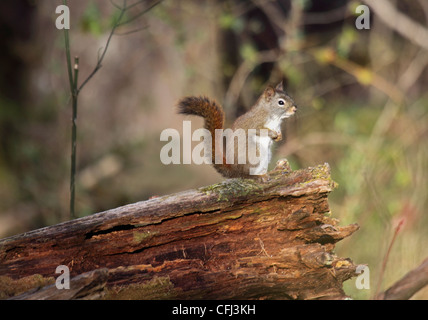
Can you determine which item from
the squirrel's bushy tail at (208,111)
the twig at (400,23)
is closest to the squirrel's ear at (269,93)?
the squirrel's bushy tail at (208,111)

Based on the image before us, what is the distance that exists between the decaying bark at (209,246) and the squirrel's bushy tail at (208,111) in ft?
0.93

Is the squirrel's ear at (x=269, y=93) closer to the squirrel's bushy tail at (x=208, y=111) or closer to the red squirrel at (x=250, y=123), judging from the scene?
the red squirrel at (x=250, y=123)

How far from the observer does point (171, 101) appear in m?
5.11

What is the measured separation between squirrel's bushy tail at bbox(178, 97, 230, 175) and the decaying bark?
28cm

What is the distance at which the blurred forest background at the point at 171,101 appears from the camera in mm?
4590

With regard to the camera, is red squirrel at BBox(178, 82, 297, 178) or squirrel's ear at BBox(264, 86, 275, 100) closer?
red squirrel at BBox(178, 82, 297, 178)

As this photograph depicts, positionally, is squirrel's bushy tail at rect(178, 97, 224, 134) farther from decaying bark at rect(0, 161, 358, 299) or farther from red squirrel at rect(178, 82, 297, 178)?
Answer: decaying bark at rect(0, 161, 358, 299)

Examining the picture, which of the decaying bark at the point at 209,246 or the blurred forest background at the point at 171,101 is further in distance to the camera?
the blurred forest background at the point at 171,101

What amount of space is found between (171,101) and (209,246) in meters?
3.30

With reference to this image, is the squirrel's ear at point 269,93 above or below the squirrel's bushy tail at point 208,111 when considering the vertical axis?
above

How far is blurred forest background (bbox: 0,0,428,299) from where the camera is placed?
4.59m

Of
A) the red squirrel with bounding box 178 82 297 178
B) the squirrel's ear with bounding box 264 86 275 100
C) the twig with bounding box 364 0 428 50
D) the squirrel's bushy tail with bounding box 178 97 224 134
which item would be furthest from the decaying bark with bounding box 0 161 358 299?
the twig with bounding box 364 0 428 50

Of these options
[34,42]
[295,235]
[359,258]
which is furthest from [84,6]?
[295,235]

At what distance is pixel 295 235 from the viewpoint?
1962 millimetres
